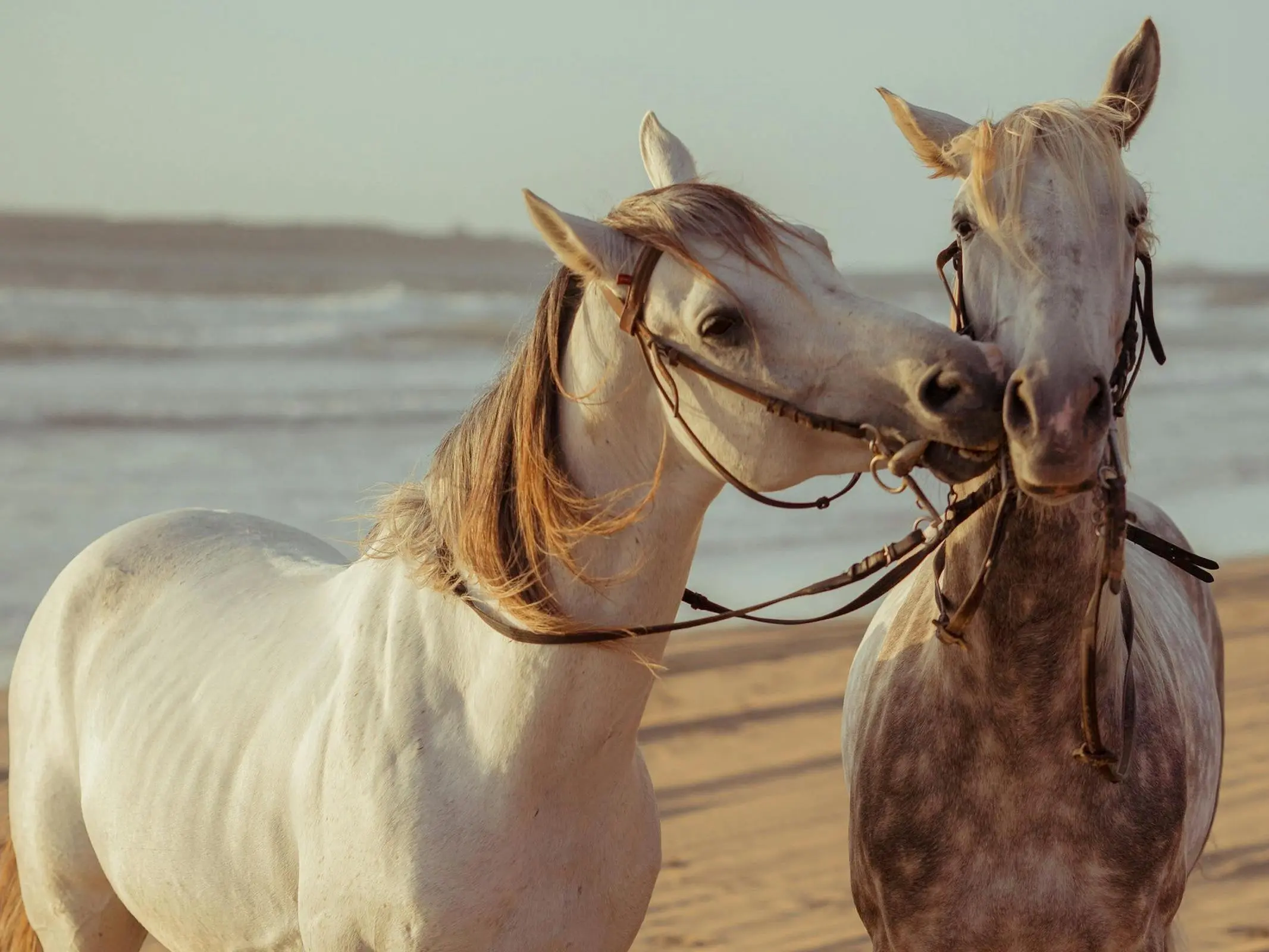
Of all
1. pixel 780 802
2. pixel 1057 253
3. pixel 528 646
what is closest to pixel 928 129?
pixel 1057 253

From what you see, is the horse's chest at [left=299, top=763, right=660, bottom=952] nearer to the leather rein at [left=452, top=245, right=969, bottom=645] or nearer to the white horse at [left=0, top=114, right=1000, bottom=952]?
the white horse at [left=0, top=114, right=1000, bottom=952]

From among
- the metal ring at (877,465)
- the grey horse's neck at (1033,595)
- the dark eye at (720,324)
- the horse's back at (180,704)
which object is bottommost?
the horse's back at (180,704)

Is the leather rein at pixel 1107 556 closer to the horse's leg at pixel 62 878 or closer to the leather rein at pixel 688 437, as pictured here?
the leather rein at pixel 688 437

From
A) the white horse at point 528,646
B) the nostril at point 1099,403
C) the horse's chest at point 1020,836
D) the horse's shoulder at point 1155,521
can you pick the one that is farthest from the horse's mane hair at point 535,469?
the horse's shoulder at point 1155,521

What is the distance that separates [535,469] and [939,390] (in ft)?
2.14

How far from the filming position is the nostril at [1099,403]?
236 cm

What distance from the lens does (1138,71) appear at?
306 centimetres

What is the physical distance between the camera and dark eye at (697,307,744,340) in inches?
90.8

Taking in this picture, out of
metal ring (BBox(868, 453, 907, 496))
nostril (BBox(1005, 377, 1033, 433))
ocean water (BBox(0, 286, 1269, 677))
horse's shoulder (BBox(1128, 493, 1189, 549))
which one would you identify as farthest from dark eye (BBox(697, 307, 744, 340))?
ocean water (BBox(0, 286, 1269, 677))

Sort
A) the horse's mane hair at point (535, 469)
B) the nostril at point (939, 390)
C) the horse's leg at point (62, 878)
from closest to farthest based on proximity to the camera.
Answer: the nostril at point (939, 390), the horse's mane hair at point (535, 469), the horse's leg at point (62, 878)

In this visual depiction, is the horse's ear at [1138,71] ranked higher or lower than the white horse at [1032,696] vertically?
higher

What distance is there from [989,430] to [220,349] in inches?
515

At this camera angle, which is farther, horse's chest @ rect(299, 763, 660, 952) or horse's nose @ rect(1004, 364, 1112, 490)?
horse's chest @ rect(299, 763, 660, 952)

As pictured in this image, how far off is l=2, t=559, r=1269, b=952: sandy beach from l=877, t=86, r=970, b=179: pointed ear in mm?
2563
